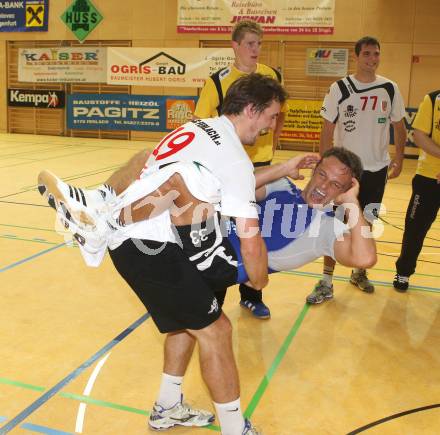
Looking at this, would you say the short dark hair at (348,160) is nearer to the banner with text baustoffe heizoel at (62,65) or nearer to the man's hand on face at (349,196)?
the man's hand on face at (349,196)

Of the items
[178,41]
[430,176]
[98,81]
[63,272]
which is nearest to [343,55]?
[178,41]

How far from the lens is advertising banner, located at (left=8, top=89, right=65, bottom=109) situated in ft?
57.8

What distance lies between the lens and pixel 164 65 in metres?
16.2

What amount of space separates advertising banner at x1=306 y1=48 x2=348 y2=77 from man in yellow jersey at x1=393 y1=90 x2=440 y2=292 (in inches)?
416

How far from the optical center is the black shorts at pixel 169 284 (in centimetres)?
239

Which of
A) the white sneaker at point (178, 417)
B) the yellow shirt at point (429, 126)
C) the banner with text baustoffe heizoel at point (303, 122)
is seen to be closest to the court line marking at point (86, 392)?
the white sneaker at point (178, 417)

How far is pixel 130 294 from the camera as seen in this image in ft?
15.2

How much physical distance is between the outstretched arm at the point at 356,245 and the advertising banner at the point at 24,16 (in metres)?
16.7

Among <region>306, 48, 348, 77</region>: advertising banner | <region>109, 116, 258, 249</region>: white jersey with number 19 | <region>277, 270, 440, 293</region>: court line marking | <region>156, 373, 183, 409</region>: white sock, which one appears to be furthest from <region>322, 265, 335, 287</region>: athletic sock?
<region>306, 48, 348, 77</region>: advertising banner

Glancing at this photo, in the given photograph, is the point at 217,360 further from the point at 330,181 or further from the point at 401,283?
the point at 401,283

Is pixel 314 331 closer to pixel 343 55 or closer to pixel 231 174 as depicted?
pixel 231 174

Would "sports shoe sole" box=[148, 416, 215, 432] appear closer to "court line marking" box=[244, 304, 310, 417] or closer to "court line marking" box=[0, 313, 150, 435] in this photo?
"court line marking" box=[244, 304, 310, 417]

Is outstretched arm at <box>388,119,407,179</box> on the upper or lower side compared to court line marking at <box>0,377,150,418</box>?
upper

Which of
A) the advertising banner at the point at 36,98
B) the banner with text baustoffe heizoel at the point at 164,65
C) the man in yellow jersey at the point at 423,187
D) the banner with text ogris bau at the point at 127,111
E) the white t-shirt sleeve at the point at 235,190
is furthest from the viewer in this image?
the advertising banner at the point at 36,98
